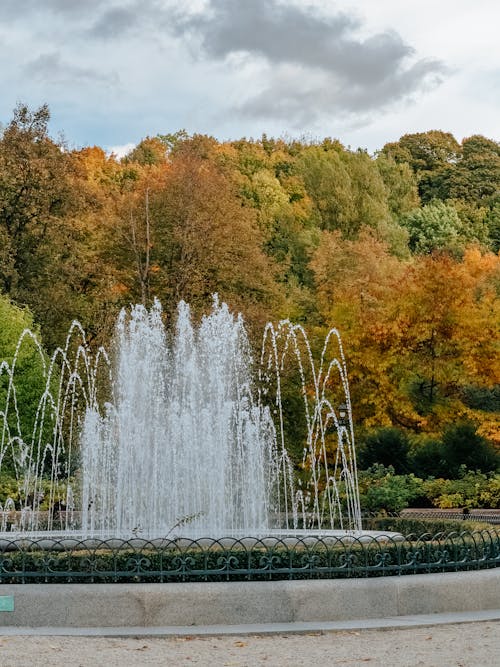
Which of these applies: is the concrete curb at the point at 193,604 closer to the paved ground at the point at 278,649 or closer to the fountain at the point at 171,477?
the paved ground at the point at 278,649

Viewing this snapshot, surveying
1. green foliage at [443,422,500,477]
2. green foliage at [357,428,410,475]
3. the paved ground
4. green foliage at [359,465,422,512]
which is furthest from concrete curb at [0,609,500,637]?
green foliage at [357,428,410,475]

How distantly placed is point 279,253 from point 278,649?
4385 centimetres

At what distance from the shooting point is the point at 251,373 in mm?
36562

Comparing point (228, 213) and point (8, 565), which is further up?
point (228, 213)

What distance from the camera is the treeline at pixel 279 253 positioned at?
3553 cm

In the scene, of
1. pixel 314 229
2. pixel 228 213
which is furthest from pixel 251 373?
pixel 314 229

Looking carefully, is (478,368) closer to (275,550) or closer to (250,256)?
(250,256)

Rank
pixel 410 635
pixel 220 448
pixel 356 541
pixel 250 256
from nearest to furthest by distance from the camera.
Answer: pixel 410 635
pixel 356 541
pixel 220 448
pixel 250 256

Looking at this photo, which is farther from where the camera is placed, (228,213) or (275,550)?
(228,213)

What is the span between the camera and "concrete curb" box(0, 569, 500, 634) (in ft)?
33.8

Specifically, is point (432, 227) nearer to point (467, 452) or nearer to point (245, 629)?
point (467, 452)

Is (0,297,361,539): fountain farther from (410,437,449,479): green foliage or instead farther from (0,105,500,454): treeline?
(0,105,500,454): treeline

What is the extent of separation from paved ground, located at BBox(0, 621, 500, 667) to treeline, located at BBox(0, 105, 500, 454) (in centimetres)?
2200

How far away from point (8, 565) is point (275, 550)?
2.64 m
